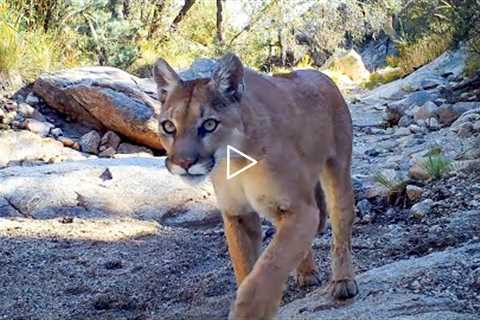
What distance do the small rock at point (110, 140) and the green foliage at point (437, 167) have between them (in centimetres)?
501

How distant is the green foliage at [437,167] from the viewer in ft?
22.2

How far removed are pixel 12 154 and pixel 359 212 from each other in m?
5.21

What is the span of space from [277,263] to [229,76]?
2.81ft

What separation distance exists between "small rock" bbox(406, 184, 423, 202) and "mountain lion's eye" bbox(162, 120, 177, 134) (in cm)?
335

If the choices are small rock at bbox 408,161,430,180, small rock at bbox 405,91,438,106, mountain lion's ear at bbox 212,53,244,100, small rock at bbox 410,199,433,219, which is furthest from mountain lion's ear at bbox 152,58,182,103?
small rock at bbox 405,91,438,106

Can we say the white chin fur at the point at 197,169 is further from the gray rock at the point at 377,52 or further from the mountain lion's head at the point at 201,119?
the gray rock at the point at 377,52

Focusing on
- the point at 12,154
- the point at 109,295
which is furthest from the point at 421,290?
the point at 12,154

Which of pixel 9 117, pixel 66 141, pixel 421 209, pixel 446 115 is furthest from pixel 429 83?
pixel 421 209

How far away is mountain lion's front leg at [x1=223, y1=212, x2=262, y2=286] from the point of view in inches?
160

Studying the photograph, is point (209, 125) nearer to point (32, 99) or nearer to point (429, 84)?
point (32, 99)

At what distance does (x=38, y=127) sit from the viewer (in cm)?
1097

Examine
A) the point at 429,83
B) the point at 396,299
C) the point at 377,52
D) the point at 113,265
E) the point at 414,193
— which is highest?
the point at 396,299

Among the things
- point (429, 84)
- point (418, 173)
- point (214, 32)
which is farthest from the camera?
point (214, 32)

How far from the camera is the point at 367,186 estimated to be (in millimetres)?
7266
